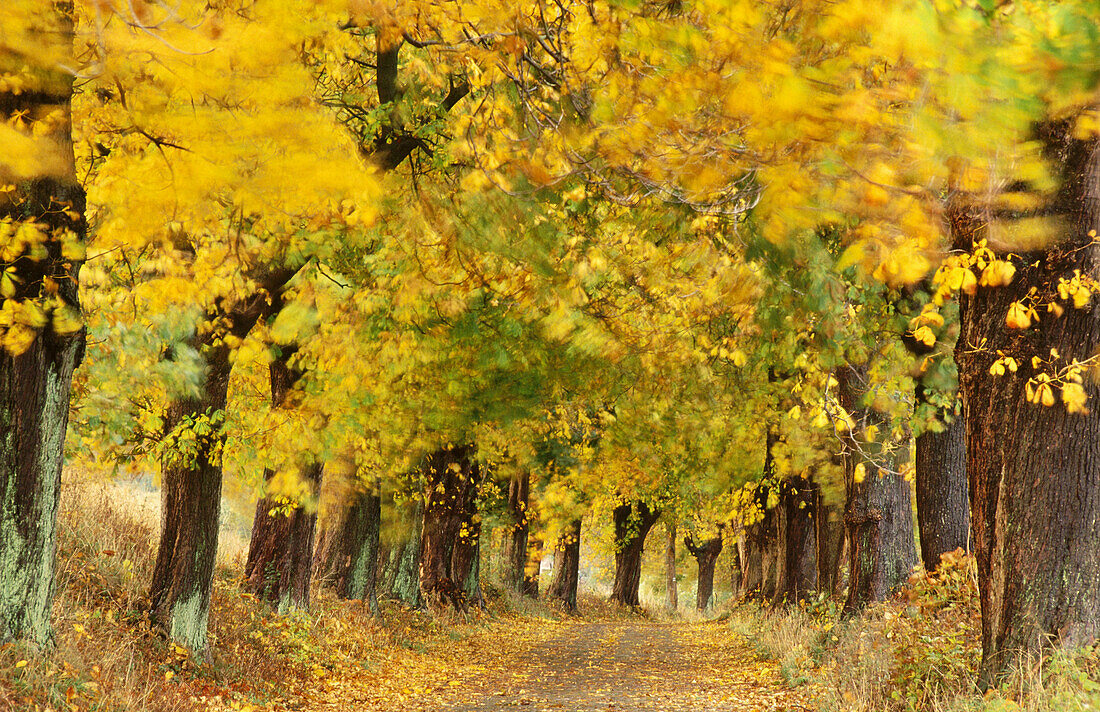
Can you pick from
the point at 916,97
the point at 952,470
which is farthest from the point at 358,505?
the point at 916,97

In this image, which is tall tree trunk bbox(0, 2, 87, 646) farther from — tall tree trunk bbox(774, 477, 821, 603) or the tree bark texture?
the tree bark texture

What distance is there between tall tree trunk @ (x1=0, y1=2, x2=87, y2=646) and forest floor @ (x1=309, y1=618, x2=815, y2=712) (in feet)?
13.7

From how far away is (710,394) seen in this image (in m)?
15.1

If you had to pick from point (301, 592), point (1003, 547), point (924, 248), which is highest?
point (924, 248)

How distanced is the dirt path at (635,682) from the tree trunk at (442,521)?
2.81 meters

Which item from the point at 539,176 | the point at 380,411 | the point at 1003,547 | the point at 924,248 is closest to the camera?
the point at 924,248

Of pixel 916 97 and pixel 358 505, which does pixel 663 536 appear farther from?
pixel 916 97

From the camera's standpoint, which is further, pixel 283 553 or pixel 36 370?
pixel 283 553

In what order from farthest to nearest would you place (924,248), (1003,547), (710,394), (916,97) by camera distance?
(710,394) → (1003,547) → (924,248) → (916,97)

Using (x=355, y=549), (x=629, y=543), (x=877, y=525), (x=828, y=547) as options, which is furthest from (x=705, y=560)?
(x=877, y=525)

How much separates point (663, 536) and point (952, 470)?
3724 cm

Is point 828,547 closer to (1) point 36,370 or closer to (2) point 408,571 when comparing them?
(2) point 408,571

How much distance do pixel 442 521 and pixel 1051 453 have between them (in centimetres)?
1639

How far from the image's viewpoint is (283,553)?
44.7 feet
